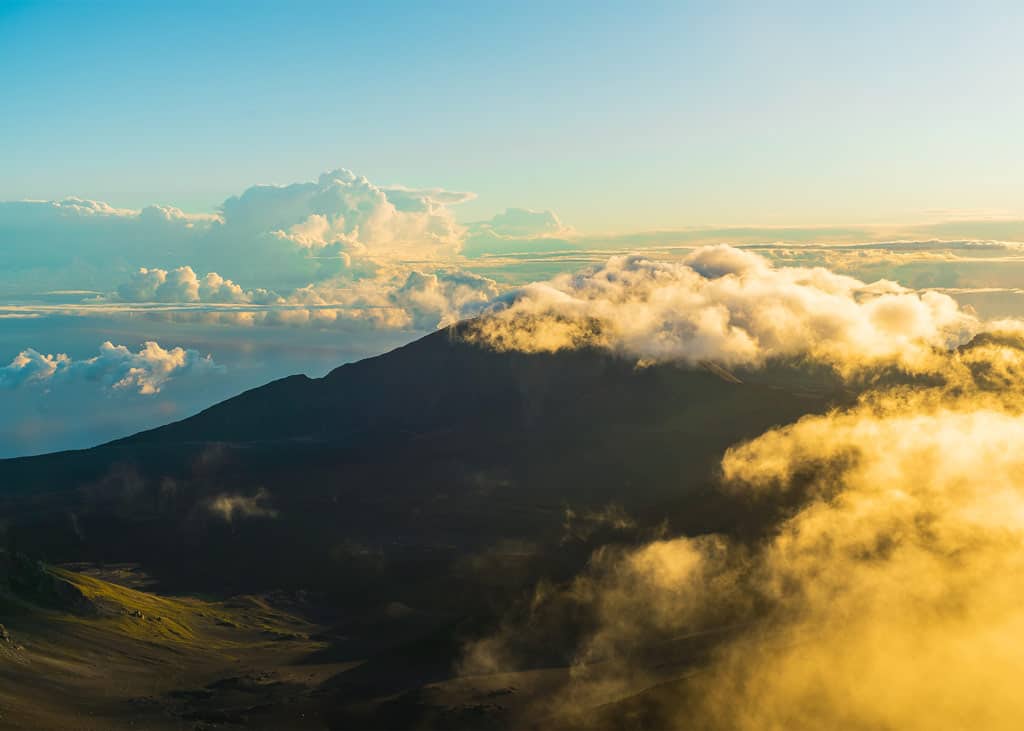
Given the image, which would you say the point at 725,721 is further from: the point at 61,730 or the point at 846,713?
the point at 61,730

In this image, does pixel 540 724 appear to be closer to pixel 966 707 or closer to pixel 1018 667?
pixel 966 707

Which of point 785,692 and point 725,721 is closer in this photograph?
point 725,721

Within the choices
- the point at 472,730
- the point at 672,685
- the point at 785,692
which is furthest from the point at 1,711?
the point at 785,692

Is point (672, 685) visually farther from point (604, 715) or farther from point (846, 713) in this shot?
point (846, 713)

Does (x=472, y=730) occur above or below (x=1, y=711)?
below

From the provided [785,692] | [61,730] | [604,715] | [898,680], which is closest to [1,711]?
[61,730]

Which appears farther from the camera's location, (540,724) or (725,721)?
(540,724)

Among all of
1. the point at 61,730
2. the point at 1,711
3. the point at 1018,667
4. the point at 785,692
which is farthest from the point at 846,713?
the point at 1,711

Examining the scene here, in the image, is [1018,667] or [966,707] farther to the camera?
[1018,667]
